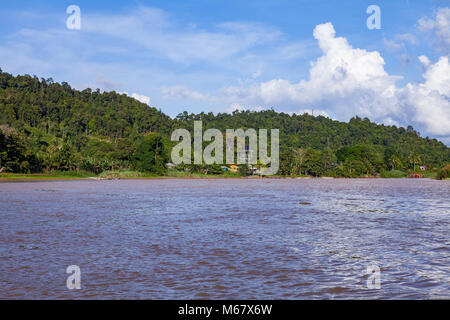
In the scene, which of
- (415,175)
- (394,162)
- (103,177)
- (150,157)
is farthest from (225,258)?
(394,162)

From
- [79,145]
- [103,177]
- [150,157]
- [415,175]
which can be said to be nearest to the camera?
[103,177]

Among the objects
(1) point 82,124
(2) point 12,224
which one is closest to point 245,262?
(2) point 12,224

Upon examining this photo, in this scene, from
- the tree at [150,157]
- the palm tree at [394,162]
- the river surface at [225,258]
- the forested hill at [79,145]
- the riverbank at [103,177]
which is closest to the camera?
the river surface at [225,258]

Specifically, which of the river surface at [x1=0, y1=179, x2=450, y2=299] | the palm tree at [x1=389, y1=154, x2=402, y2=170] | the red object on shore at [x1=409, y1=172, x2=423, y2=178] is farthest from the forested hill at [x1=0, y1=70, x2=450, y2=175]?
the river surface at [x1=0, y1=179, x2=450, y2=299]

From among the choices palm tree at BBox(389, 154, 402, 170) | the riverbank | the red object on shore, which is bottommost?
the red object on shore

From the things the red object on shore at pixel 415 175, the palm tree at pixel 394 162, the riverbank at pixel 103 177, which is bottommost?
the red object on shore at pixel 415 175

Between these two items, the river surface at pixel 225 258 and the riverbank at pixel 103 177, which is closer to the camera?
the river surface at pixel 225 258

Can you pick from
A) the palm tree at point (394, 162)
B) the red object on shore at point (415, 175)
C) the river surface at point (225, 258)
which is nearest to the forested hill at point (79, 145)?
the palm tree at point (394, 162)

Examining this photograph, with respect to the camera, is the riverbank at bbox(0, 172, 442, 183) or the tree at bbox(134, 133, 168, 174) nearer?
the riverbank at bbox(0, 172, 442, 183)

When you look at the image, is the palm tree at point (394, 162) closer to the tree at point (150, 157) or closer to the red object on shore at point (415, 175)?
the red object on shore at point (415, 175)

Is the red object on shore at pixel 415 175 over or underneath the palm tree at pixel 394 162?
underneath

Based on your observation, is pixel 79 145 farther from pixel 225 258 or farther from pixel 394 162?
pixel 225 258

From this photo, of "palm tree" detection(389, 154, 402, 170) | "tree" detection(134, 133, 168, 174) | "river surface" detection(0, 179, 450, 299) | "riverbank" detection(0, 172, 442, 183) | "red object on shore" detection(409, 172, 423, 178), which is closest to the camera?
"river surface" detection(0, 179, 450, 299)

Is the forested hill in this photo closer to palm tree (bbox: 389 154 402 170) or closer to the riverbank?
palm tree (bbox: 389 154 402 170)
